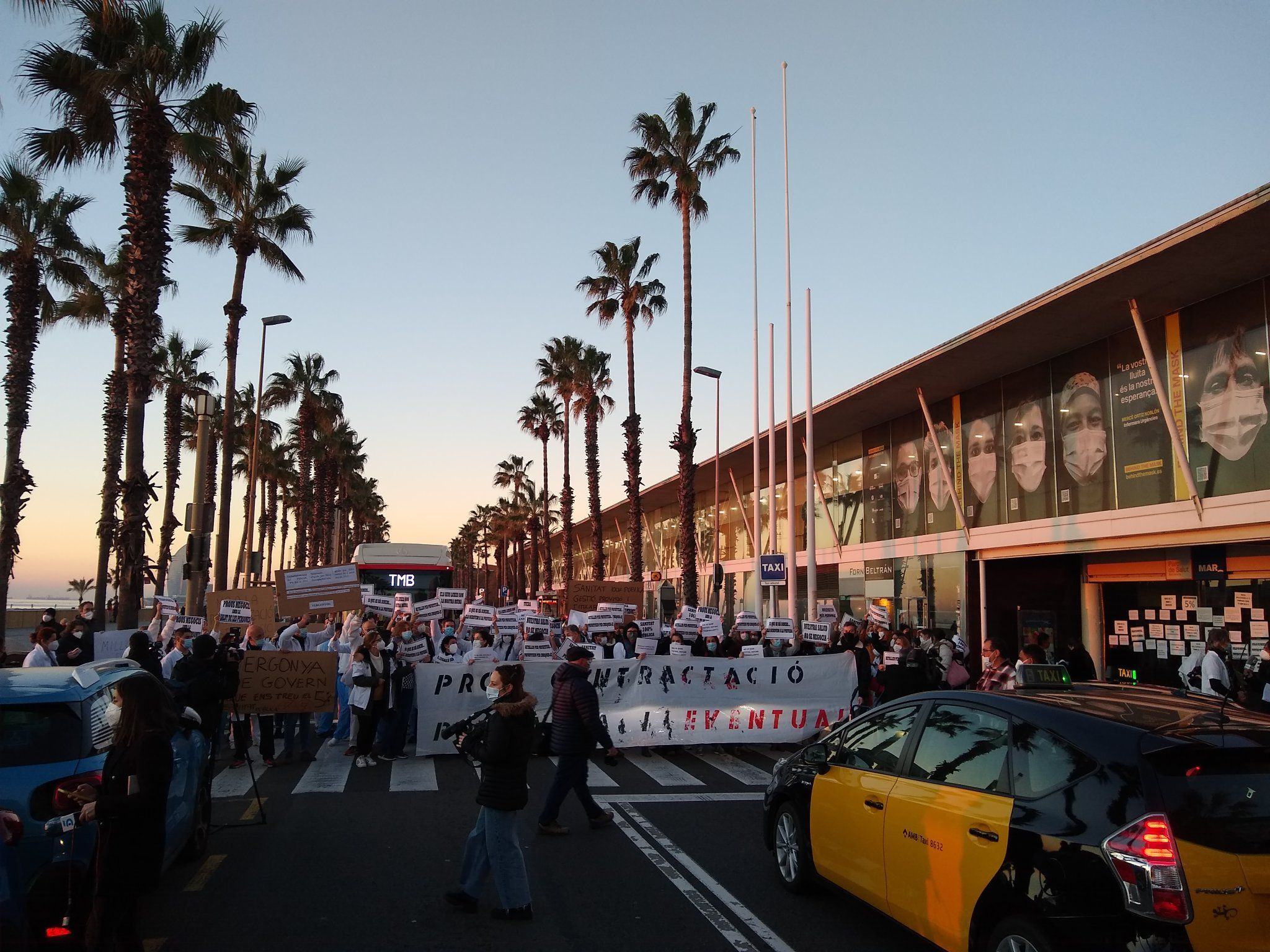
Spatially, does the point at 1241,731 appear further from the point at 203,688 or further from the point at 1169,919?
the point at 203,688

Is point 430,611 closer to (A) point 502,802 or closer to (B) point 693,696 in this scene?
(B) point 693,696

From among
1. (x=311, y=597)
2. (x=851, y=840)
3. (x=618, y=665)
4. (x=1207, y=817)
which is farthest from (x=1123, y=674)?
(x=1207, y=817)

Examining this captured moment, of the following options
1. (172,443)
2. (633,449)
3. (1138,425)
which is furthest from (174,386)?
(1138,425)

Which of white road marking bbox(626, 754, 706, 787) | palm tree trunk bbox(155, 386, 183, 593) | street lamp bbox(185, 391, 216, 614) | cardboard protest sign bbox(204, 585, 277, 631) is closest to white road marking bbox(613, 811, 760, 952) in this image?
white road marking bbox(626, 754, 706, 787)

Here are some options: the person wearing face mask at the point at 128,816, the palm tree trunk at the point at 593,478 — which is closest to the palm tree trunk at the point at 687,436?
the palm tree trunk at the point at 593,478

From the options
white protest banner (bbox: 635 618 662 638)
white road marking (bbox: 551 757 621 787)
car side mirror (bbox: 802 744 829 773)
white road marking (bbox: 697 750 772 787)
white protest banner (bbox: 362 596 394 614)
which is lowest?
white road marking (bbox: 697 750 772 787)

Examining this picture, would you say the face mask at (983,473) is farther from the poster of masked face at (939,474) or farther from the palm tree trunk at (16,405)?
the palm tree trunk at (16,405)

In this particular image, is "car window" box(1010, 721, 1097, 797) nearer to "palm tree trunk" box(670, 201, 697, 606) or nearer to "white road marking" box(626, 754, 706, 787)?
"white road marking" box(626, 754, 706, 787)

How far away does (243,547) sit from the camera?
45031mm

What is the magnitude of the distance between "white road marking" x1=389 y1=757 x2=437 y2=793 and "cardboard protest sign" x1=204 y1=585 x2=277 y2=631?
20.1ft

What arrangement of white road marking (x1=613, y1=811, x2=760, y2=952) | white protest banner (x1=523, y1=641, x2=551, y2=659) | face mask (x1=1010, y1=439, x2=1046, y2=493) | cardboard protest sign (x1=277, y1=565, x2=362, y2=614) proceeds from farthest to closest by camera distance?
face mask (x1=1010, y1=439, x2=1046, y2=493) → cardboard protest sign (x1=277, y1=565, x2=362, y2=614) → white protest banner (x1=523, y1=641, x2=551, y2=659) → white road marking (x1=613, y1=811, x2=760, y2=952)

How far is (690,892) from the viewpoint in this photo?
7082 mm

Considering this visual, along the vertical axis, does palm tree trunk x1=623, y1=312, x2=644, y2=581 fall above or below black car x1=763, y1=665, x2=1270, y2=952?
above

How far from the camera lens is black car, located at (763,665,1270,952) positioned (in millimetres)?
3969
